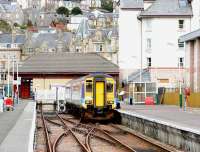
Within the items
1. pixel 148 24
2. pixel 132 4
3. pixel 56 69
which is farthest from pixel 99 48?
pixel 148 24

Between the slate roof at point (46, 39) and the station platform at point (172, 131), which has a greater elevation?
the slate roof at point (46, 39)

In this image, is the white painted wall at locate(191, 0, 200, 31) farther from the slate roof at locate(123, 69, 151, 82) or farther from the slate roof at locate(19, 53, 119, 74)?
the slate roof at locate(19, 53, 119, 74)

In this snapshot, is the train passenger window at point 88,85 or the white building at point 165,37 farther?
the white building at point 165,37

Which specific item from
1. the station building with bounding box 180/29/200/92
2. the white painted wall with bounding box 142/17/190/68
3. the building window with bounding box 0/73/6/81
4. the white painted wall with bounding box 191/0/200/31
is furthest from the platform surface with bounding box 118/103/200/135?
the building window with bounding box 0/73/6/81

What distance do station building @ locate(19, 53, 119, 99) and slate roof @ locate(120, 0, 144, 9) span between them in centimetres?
1075

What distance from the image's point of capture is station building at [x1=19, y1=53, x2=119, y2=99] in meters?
89.6

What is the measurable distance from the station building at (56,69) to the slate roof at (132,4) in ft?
35.3

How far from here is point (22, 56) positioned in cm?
14425

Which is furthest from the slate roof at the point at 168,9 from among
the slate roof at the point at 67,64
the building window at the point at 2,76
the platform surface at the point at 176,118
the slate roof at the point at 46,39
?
the slate roof at the point at 46,39

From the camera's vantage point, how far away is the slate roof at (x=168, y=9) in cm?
7725

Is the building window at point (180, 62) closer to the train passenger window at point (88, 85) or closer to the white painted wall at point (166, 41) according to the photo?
the white painted wall at point (166, 41)

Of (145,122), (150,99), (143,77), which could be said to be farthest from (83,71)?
(145,122)

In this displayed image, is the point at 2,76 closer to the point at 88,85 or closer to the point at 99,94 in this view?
the point at 88,85

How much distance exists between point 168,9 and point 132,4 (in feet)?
24.4
